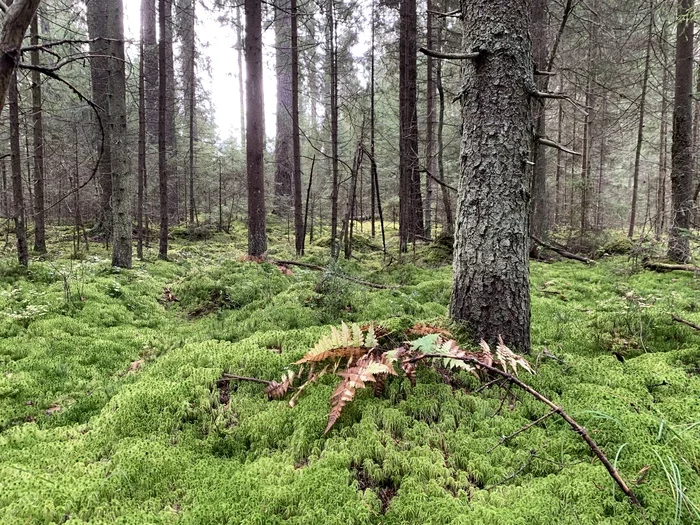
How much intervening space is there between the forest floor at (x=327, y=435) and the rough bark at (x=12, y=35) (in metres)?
2.01

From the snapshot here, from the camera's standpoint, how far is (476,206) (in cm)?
296

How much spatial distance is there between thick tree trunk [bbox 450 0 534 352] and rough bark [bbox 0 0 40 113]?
9.53 ft

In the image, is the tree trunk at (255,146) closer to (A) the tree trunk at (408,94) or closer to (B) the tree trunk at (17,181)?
(A) the tree trunk at (408,94)

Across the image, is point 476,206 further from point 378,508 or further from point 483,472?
point 378,508

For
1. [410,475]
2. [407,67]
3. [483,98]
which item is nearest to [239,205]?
[407,67]

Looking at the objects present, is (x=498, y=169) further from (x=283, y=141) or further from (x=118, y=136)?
(x=283, y=141)

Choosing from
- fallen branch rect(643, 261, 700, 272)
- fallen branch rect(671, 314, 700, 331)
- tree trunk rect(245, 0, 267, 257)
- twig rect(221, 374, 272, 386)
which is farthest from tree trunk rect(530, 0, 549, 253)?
twig rect(221, 374, 272, 386)

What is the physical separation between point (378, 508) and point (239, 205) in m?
18.3

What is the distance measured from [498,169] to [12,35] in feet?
10.4

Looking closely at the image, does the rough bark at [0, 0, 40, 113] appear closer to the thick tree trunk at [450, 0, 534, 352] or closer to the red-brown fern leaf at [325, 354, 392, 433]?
the red-brown fern leaf at [325, 354, 392, 433]

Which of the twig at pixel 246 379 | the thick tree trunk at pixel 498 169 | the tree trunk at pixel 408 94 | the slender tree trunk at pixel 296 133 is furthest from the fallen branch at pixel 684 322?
the slender tree trunk at pixel 296 133

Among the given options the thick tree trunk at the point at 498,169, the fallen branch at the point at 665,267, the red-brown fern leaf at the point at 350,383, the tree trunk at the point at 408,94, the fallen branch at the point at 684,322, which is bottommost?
the red-brown fern leaf at the point at 350,383

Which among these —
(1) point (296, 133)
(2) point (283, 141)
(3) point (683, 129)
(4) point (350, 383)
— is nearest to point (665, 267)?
(3) point (683, 129)

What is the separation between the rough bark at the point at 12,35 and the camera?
2.05 metres
